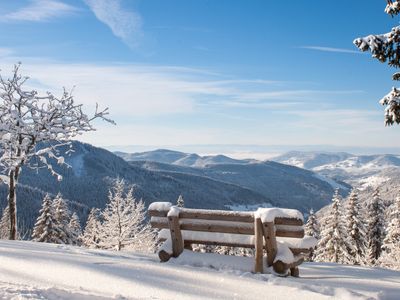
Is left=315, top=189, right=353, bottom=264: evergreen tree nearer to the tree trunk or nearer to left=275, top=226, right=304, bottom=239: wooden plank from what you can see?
the tree trunk

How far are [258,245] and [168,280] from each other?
74.7 inches

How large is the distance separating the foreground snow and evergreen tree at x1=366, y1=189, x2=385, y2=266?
36073 millimetres

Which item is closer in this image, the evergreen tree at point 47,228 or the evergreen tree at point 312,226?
the evergreen tree at point 47,228

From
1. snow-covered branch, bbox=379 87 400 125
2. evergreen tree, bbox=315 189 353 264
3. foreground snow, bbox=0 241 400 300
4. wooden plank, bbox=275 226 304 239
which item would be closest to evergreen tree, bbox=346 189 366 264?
evergreen tree, bbox=315 189 353 264

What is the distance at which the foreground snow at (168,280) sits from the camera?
6.05 m

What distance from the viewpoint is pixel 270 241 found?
7867mm

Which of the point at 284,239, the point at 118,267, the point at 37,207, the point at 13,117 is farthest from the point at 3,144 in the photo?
the point at 37,207

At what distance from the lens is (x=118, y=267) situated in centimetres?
755

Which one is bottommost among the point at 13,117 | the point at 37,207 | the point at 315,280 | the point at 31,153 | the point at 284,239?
the point at 37,207

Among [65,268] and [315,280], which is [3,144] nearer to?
[65,268]

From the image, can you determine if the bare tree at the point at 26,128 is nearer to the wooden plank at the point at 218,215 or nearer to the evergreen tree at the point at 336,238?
the wooden plank at the point at 218,215

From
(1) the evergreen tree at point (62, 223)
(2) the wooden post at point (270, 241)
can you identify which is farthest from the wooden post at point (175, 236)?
(1) the evergreen tree at point (62, 223)

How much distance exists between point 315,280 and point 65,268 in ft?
14.2

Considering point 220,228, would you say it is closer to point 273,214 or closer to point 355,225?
point 273,214
